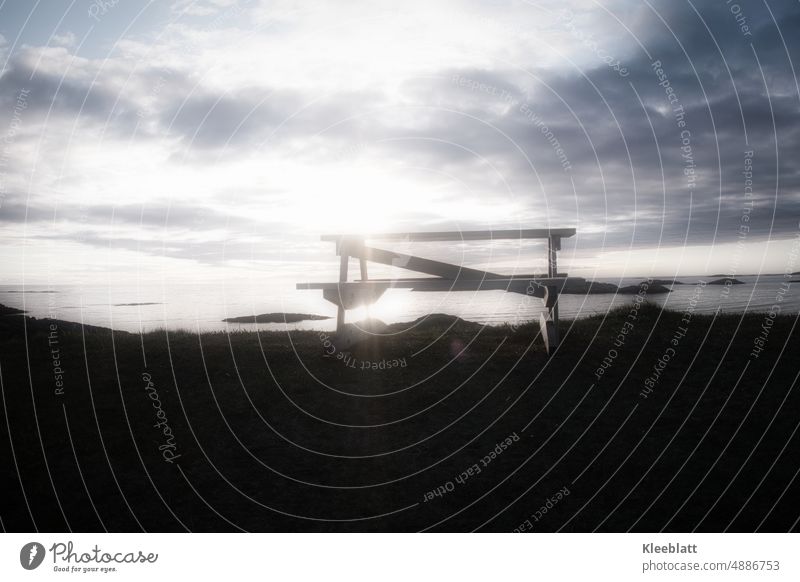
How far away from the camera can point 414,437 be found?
6.62 meters

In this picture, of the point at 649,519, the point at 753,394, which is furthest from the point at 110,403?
the point at 753,394

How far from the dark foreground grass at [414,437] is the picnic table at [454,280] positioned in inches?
34.9

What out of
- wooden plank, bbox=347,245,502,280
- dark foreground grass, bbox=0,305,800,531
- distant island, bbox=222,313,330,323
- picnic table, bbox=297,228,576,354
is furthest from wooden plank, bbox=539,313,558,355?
distant island, bbox=222,313,330,323

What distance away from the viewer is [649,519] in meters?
4.70

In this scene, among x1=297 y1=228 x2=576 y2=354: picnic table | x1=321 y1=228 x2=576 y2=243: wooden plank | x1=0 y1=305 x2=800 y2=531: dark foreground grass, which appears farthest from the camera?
x1=321 y1=228 x2=576 y2=243: wooden plank

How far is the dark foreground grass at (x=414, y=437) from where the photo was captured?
193 inches

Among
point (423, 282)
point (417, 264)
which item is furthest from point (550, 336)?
point (417, 264)

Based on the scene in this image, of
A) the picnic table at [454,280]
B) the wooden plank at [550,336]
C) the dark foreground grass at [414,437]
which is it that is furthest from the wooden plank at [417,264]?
the dark foreground grass at [414,437]

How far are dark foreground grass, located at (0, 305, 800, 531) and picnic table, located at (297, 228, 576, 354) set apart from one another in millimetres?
886

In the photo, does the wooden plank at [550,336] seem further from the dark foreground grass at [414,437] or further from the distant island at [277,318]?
→ the distant island at [277,318]

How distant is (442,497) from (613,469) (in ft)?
6.06

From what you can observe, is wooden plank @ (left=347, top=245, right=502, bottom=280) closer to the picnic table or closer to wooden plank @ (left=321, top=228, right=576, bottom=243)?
the picnic table

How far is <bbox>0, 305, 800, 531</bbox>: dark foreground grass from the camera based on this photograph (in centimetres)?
490

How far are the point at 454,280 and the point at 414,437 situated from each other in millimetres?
3803
